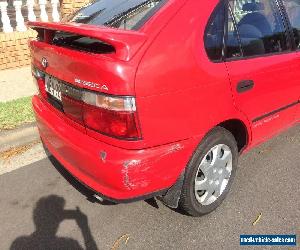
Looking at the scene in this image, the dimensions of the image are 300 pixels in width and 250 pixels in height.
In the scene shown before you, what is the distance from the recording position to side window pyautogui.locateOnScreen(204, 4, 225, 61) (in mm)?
2471

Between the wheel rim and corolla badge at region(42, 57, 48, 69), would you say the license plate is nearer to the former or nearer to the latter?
corolla badge at region(42, 57, 48, 69)

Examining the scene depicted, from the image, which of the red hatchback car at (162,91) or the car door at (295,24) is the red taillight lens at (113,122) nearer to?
the red hatchback car at (162,91)

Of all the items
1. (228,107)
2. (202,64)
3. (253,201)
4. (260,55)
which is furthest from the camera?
(253,201)

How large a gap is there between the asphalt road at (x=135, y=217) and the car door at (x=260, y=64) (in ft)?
1.61

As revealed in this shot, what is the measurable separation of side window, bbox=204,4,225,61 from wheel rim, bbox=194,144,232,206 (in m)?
0.71

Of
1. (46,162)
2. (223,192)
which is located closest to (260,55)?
(223,192)

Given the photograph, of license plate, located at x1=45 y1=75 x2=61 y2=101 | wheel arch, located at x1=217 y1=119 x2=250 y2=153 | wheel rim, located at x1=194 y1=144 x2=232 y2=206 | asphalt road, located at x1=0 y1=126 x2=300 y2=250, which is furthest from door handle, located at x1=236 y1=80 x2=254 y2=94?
license plate, located at x1=45 y1=75 x2=61 y2=101

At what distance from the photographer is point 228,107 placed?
264cm

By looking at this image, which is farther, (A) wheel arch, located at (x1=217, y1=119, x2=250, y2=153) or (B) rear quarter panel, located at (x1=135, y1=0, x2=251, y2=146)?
(A) wheel arch, located at (x1=217, y1=119, x2=250, y2=153)

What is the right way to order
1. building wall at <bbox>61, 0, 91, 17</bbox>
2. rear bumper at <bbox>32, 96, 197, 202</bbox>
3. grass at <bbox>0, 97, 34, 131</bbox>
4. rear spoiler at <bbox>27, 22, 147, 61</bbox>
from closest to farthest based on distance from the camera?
rear spoiler at <bbox>27, 22, 147, 61</bbox> → rear bumper at <bbox>32, 96, 197, 202</bbox> → grass at <bbox>0, 97, 34, 131</bbox> → building wall at <bbox>61, 0, 91, 17</bbox>

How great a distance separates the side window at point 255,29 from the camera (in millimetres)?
2684

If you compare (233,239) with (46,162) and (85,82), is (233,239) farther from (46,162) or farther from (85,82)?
(46,162)

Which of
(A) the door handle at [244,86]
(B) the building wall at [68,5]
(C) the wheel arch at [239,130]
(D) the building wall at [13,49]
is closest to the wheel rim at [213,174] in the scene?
(C) the wheel arch at [239,130]

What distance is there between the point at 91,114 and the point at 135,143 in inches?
14.0
